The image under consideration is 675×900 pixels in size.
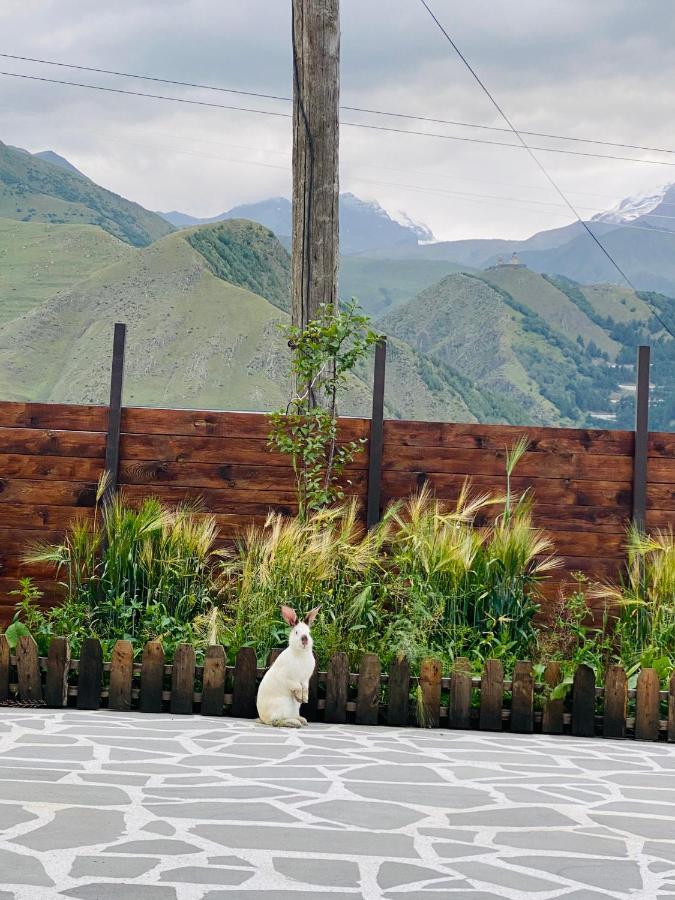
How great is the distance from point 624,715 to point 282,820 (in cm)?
268

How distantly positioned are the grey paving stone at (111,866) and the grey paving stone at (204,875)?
79 millimetres

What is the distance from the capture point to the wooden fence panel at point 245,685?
5590 mm

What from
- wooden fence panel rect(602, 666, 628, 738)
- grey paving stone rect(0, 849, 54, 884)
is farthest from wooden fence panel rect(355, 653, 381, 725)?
grey paving stone rect(0, 849, 54, 884)

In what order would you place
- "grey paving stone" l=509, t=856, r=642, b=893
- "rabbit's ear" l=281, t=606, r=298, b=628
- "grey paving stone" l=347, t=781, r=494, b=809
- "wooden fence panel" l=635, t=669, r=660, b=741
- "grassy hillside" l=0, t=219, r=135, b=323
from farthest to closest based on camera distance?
1. "grassy hillside" l=0, t=219, r=135, b=323
2. "wooden fence panel" l=635, t=669, r=660, b=741
3. "rabbit's ear" l=281, t=606, r=298, b=628
4. "grey paving stone" l=347, t=781, r=494, b=809
5. "grey paving stone" l=509, t=856, r=642, b=893

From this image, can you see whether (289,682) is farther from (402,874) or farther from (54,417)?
(54,417)

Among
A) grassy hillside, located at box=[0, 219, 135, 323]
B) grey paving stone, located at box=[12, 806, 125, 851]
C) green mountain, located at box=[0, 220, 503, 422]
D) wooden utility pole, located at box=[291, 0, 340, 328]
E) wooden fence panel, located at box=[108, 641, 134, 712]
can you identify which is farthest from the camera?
grassy hillside, located at box=[0, 219, 135, 323]

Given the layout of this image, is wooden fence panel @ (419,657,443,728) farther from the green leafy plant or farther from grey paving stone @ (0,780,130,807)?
grey paving stone @ (0,780,130,807)

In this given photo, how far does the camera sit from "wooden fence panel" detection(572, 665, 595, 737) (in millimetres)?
5535

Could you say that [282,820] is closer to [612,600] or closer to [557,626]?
[557,626]

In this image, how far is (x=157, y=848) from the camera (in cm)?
309

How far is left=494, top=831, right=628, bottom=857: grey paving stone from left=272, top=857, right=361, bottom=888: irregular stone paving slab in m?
0.59

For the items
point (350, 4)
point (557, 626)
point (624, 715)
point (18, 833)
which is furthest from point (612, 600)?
point (350, 4)

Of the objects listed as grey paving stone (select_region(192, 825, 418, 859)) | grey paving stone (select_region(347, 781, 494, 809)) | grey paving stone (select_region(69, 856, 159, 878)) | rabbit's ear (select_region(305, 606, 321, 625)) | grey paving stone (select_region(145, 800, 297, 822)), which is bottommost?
grey paving stone (select_region(347, 781, 494, 809))

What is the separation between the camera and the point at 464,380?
307ft
